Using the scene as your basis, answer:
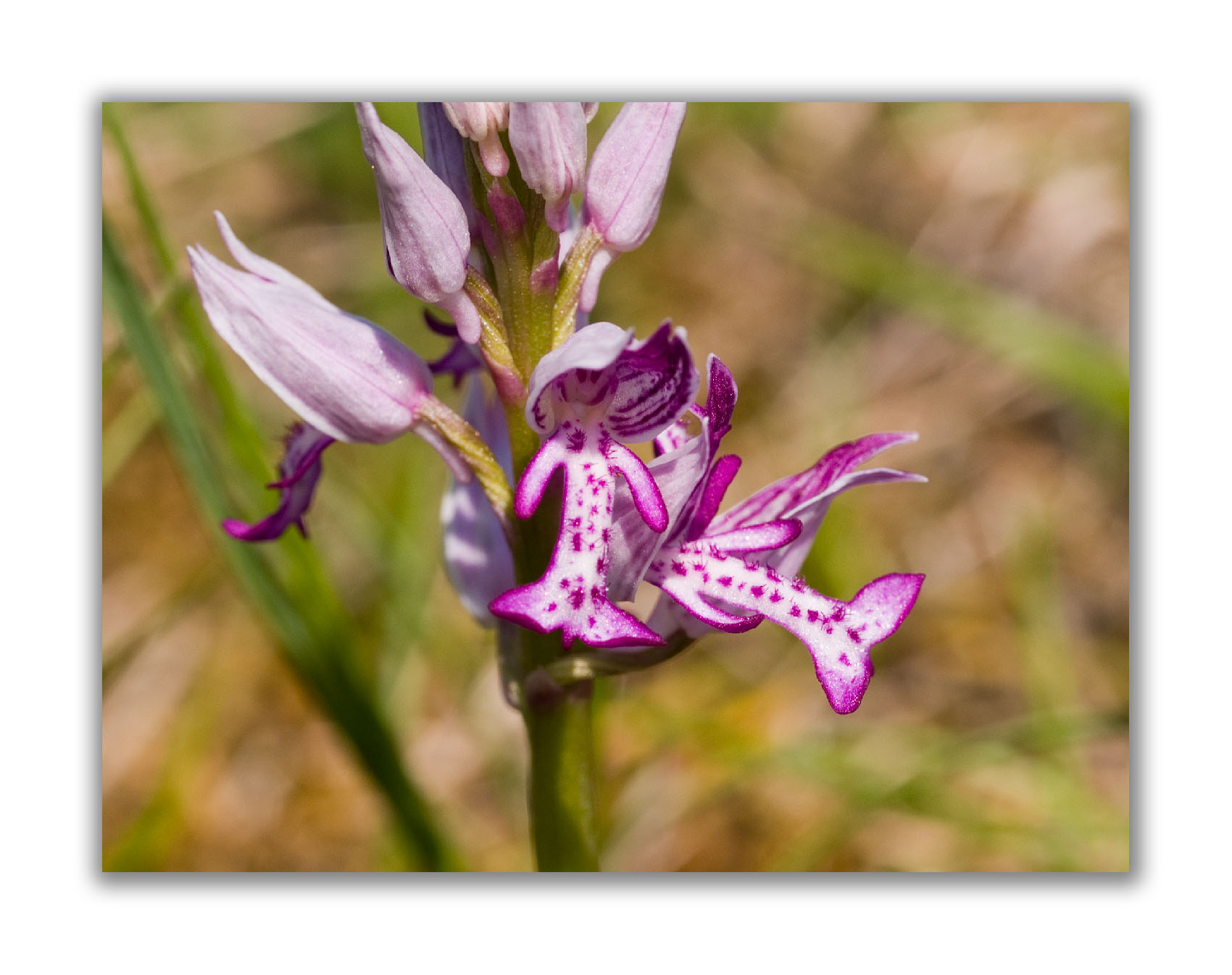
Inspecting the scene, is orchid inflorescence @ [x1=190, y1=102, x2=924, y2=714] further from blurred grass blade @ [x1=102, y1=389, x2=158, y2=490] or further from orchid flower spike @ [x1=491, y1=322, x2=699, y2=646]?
blurred grass blade @ [x1=102, y1=389, x2=158, y2=490]

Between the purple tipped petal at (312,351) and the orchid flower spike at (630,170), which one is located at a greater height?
the orchid flower spike at (630,170)

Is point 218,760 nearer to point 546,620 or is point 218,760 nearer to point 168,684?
point 168,684

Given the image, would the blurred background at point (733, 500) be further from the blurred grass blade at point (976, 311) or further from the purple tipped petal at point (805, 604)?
the purple tipped petal at point (805, 604)

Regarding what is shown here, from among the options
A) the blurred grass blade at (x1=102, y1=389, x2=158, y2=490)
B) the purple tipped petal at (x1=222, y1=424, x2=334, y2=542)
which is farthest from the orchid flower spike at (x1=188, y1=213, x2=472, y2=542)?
the blurred grass blade at (x1=102, y1=389, x2=158, y2=490)

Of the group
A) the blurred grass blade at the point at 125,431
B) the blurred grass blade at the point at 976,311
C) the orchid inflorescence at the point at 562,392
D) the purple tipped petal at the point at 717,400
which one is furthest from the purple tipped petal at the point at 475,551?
the blurred grass blade at the point at 976,311

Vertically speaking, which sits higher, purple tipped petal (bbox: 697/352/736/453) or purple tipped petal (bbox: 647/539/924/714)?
purple tipped petal (bbox: 697/352/736/453)
